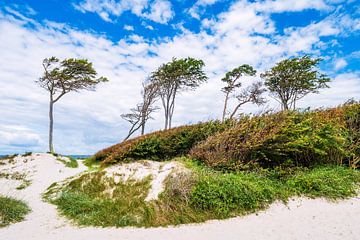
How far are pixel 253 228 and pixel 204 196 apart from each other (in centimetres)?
120

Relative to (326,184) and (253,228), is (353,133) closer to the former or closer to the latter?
(326,184)

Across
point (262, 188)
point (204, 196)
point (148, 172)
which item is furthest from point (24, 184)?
point (262, 188)

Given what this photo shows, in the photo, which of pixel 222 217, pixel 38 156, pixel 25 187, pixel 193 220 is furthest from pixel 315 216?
pixel 38 156

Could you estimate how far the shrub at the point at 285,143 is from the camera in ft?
22.8

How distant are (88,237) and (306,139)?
579 centimetres

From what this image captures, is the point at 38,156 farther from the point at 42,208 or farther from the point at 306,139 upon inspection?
the point at 306,139

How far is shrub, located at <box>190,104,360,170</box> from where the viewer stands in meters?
6.95

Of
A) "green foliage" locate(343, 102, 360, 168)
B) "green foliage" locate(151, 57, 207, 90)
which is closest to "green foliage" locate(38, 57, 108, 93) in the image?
"green foliage" locate(151, 57, 207, 90)

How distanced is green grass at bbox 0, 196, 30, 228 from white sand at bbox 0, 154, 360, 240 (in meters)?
0.20

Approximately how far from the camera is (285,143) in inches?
277

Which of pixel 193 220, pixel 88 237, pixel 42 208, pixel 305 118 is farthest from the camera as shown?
pixel 305 118

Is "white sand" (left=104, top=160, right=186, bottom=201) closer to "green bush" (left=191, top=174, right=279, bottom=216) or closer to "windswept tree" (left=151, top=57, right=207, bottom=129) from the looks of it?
"green bush" (left=191, top=174, right=279, bottom=216)

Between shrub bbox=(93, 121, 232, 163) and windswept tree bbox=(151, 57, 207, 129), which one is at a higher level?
windswept tree bbox=(151, 57, 207, 129)

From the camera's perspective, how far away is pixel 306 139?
22.0 feet
